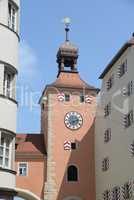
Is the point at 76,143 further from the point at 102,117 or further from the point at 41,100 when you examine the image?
the point at 41,100

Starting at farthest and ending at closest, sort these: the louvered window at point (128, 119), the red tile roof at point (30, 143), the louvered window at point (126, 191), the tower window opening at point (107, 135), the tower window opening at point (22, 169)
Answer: the red tile roof at point (30, 143) < the tower window opening at point (22, 169) < the tower window opening at point (107, 135) < the louvered window at point (128, 119) < the louvered window at point (126, 191)

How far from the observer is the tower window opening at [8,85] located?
19.4 m

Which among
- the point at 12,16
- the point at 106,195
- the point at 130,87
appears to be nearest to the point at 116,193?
the point at 106,195

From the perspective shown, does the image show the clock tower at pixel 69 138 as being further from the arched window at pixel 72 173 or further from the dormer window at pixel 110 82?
the dormer window at pixel 110 82

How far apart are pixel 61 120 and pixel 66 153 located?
2924 mm

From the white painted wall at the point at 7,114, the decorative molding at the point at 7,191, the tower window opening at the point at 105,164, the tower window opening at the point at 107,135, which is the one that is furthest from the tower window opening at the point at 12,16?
the tower window opening at the point at 105,164

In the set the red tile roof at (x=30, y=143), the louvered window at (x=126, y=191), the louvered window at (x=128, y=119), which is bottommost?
the louvered window at (x=126, y=191)

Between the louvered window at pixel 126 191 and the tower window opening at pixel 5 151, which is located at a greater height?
the tower window opening at pixel 5 151

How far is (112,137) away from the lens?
1411 inches

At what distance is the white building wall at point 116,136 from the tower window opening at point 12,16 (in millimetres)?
13141

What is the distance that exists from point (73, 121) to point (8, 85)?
897 inches

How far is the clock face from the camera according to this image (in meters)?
42.1

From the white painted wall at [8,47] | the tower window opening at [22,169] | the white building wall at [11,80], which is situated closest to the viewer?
the white building wall at [11,80]

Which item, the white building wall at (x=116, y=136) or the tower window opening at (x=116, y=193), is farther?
the tower window opening at (x=116, y=193)
